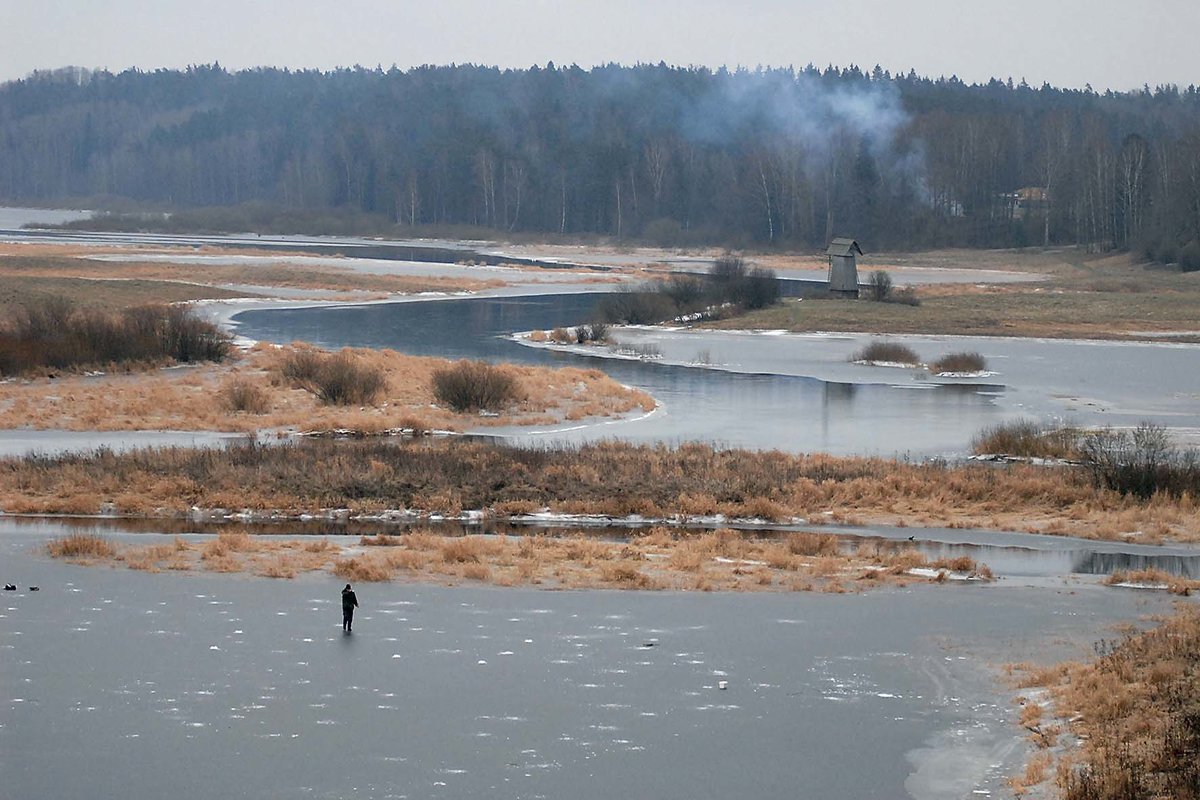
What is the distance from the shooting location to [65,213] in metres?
192

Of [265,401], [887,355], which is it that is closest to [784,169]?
[887,355]

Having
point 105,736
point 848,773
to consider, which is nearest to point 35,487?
point 105,736

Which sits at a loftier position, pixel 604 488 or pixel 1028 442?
pixel 1028 442

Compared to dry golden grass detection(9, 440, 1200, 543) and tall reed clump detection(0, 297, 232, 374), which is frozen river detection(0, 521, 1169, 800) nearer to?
dry golden grass detection(9, 440, 1200, 543)

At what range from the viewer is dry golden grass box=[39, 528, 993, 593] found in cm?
1819

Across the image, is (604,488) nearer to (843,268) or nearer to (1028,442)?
(1028,442)

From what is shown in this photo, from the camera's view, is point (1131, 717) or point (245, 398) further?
point (245, 398)

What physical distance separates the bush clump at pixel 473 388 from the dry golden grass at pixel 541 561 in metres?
13.7

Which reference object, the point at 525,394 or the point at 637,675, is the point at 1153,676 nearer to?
the point at 637,675

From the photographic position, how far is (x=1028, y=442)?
28.7 m

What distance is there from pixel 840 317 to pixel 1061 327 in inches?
344

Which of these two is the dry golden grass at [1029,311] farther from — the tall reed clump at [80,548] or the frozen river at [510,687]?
the tall reed clump at [80,548]

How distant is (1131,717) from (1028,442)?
17.4m

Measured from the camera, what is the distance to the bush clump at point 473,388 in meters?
34.6
